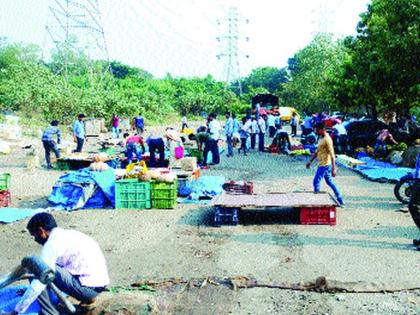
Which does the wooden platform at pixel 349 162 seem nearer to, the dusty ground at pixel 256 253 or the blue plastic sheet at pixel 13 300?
the dusty ground at pixel 256 253

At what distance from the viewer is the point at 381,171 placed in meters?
17.2

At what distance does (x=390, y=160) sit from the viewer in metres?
19.6

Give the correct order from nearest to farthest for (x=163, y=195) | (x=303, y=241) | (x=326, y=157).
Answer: (x=303, y=241), (x=326, y=157), (x=163, y=195)

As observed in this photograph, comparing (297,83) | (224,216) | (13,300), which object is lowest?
(224,216)

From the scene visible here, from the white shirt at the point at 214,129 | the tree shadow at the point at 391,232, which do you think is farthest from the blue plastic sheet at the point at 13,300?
the white shirt at the point at 214,129

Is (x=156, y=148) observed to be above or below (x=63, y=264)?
above

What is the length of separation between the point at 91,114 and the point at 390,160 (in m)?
27.7

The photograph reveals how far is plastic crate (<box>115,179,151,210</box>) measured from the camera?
12422 mm

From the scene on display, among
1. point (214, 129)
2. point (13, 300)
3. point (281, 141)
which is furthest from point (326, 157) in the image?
point (281, 141)

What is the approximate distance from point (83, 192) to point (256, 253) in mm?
5225

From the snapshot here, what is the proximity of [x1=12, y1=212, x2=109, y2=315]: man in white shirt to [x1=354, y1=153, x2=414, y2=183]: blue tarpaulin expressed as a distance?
1214 cm

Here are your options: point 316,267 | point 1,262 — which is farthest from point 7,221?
point 316,267

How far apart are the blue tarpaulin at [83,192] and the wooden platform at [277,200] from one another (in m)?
2.89

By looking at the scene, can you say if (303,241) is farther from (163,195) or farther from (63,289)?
(63,289)
